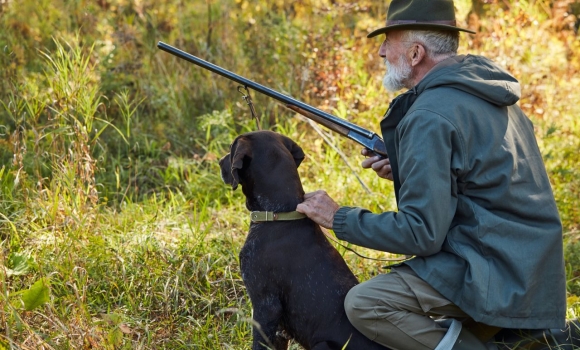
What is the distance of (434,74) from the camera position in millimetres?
3641

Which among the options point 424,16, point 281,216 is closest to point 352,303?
point 281,216

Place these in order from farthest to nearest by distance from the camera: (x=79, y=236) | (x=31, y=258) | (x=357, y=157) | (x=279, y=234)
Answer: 1. (x=357, y=157)
2. (x=79, y=236)
3. (x=31, y=258)
4. (x=279, y=234)

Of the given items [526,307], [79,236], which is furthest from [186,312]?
[526,307]

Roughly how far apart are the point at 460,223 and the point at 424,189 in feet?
1.04

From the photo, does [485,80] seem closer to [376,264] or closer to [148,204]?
[376,264]

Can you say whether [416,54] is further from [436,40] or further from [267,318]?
[267,318]

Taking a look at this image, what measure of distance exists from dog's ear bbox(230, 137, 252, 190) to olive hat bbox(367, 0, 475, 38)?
0.92 meters

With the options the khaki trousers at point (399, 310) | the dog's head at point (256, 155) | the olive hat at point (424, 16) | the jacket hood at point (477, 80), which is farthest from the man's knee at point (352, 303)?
the olive hat at point (424, 16)

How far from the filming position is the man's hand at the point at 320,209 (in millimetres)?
3727

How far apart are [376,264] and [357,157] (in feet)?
5.65

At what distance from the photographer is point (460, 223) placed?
3.52 meters

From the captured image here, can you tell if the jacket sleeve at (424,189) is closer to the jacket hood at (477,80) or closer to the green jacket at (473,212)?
the green jacket at (473,212)

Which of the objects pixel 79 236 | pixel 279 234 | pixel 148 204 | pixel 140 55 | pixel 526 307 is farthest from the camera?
pixel 140 55

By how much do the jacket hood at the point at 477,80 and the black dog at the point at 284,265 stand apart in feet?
2.73
